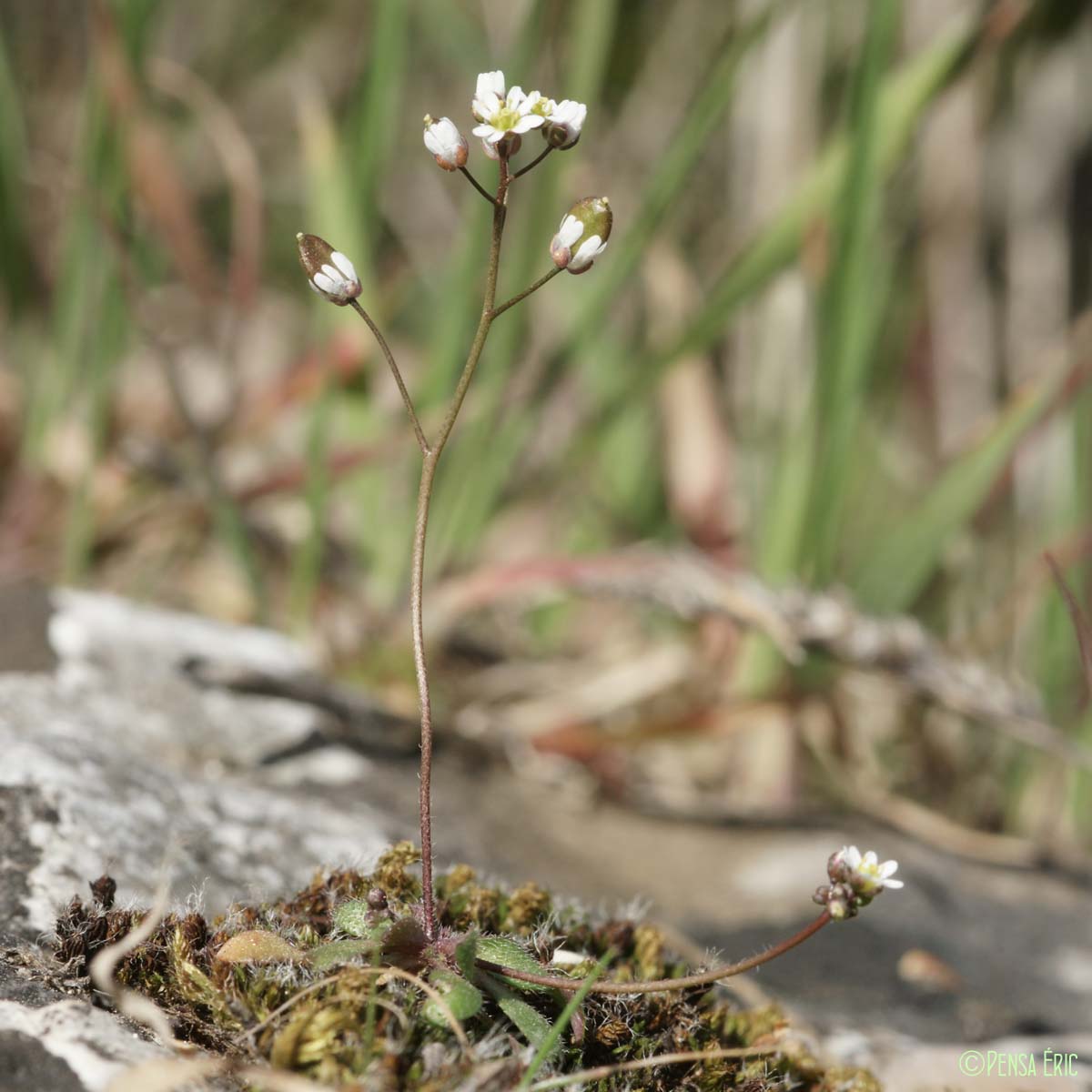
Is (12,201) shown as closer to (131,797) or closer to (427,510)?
(131,797)

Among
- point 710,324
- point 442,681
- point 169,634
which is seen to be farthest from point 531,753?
point 710,324

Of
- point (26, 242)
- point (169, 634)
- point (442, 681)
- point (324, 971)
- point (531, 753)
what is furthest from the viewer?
point (26, 242)

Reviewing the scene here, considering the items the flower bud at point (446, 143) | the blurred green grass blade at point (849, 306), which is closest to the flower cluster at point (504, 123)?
the flower bud at point (446, 143)

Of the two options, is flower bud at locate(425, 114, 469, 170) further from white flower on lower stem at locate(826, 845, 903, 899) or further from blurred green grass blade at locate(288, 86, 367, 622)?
blurred green grass blade at locate(288, 86, 367, 622)

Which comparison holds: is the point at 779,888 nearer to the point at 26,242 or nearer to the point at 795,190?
the point at 795,190

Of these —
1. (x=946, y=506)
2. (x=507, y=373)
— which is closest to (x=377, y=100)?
(x=507, y=373)

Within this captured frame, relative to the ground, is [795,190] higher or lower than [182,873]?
higher
